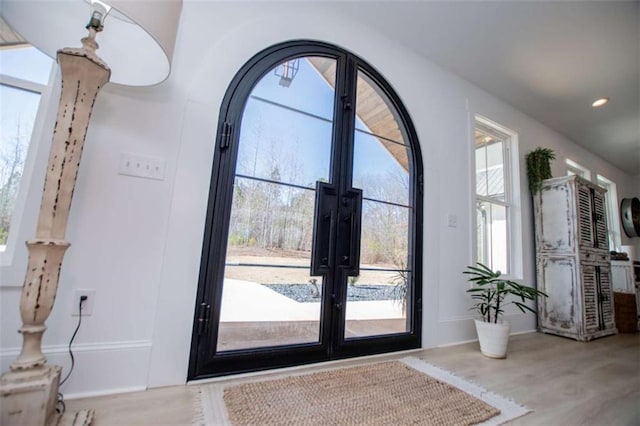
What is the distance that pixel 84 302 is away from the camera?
1.30m

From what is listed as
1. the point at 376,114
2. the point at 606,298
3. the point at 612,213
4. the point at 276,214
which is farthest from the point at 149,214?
the point at 612,213

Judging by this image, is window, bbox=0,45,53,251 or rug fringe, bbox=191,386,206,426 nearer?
rug fringe, bbox=191,386,206,426

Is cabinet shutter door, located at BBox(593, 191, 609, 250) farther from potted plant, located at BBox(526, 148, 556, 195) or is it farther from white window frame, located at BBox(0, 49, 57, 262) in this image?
white window frame, located at BBox(0, 49, 57, 262)

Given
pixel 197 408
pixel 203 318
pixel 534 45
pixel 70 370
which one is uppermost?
pixel 534 45

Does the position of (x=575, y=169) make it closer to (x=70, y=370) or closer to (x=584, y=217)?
(x=584, y=217)

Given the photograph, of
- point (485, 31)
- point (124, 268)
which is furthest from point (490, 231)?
point (124, 268)

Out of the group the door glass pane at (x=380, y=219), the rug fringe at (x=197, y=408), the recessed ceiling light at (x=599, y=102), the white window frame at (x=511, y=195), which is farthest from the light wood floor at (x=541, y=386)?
the recessed ceiling light at (x=599, y=102)

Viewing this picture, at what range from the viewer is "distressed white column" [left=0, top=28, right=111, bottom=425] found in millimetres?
932

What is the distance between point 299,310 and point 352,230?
67 centimetres

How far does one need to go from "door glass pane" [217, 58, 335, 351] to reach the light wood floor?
0.44m

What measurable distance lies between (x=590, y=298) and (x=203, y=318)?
3.81 meters

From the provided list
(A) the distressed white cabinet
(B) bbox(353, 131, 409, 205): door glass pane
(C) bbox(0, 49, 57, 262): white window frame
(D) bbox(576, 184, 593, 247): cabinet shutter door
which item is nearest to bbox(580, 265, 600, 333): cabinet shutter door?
(A) the distressed white cabinet

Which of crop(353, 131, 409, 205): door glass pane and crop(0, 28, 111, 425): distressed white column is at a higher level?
crop(353, 131, 409, 205): door glass pane

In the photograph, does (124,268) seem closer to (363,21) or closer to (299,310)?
(299,310)
